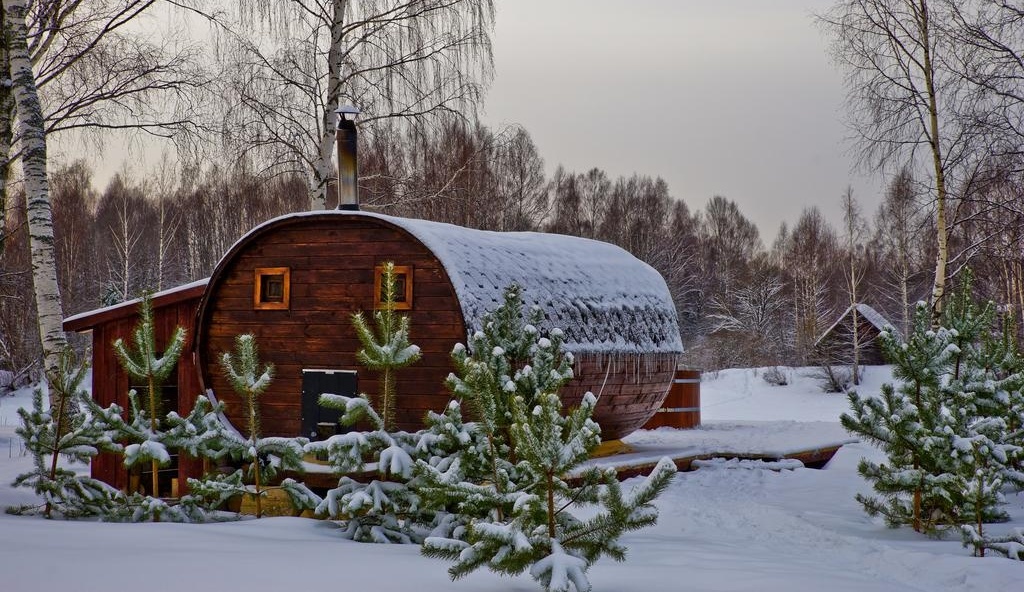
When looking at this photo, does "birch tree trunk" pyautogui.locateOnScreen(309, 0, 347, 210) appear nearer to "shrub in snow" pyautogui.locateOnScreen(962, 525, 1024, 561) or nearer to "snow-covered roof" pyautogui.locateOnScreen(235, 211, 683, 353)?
"snow-covered roof" pyautogui.locateOnScreen(235, 211, 683, 353)

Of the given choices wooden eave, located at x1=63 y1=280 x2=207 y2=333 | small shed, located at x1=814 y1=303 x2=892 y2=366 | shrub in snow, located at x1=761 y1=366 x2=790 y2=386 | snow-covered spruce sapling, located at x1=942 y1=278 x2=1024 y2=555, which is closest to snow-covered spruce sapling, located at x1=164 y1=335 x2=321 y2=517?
wooden eave, located at x1=63 y1=280 x2=207 y2=333

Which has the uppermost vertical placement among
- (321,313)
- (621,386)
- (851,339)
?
(321,313)

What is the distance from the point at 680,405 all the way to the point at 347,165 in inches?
331

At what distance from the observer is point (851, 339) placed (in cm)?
3325

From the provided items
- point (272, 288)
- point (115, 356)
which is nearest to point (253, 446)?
point (272, 288)

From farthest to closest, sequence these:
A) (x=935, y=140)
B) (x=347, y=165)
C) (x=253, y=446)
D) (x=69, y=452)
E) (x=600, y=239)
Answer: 1. (x=600, y=239)
2. (x=935, y=140)
3. (x=347, y=165)
4. (x=69, y=452)
5. (x=253, y=446)

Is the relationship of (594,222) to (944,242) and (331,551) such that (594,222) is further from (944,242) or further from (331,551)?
(331,551)

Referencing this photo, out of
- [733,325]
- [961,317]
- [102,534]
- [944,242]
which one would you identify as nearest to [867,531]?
[961,317]

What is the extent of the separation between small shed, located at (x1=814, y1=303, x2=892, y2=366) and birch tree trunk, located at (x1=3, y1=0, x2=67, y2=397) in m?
25.0

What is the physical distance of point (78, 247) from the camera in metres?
40.0

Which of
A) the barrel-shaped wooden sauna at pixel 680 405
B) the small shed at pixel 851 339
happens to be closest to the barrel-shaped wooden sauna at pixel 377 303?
the barrel-shaped wooden sauna at pixel 680 405

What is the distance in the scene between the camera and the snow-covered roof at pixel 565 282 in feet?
31.8

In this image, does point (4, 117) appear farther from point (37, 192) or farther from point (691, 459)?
point (691, 459)

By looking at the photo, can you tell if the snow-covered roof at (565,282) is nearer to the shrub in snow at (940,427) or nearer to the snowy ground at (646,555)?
the snowy ground at (646,555)
